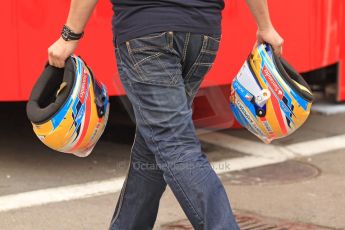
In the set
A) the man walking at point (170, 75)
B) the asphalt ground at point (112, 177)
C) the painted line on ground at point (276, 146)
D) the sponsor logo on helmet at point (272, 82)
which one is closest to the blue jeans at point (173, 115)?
the man walking at point (170, 75)

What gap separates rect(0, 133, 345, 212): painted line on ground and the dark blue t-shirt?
5.86 ft

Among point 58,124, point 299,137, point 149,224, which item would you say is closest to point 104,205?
point 149,224

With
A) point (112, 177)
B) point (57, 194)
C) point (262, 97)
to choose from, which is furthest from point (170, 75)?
point (112, 177)

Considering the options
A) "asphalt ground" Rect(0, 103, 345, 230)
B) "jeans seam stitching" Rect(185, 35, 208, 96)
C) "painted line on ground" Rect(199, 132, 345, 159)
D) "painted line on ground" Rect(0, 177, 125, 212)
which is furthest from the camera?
"painted line on ground" Rect(199, 132, 345, 159)

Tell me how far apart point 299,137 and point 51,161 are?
2176 mm

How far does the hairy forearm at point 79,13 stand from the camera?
297 centimetres

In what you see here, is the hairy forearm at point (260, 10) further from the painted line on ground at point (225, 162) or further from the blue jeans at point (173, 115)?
the painted line on ground at point (225, 162)

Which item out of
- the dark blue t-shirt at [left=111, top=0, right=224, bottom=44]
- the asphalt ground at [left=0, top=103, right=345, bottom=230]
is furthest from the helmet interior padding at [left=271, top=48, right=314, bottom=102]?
the asphalt ground at [left=0, top=103, right=345, bottom=230]

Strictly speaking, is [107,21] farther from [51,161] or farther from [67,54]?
[67,54]

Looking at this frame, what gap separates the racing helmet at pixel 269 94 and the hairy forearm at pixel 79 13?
2.80 ft

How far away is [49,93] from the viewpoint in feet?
11.1

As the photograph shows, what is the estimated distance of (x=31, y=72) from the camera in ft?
16.4

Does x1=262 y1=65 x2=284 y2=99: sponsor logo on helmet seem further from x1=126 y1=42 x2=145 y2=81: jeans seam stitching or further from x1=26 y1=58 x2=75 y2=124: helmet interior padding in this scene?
x1=26 y1=58 x2=75 y2=124: helmet interior padding

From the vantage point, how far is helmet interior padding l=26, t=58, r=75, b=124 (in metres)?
3.20
